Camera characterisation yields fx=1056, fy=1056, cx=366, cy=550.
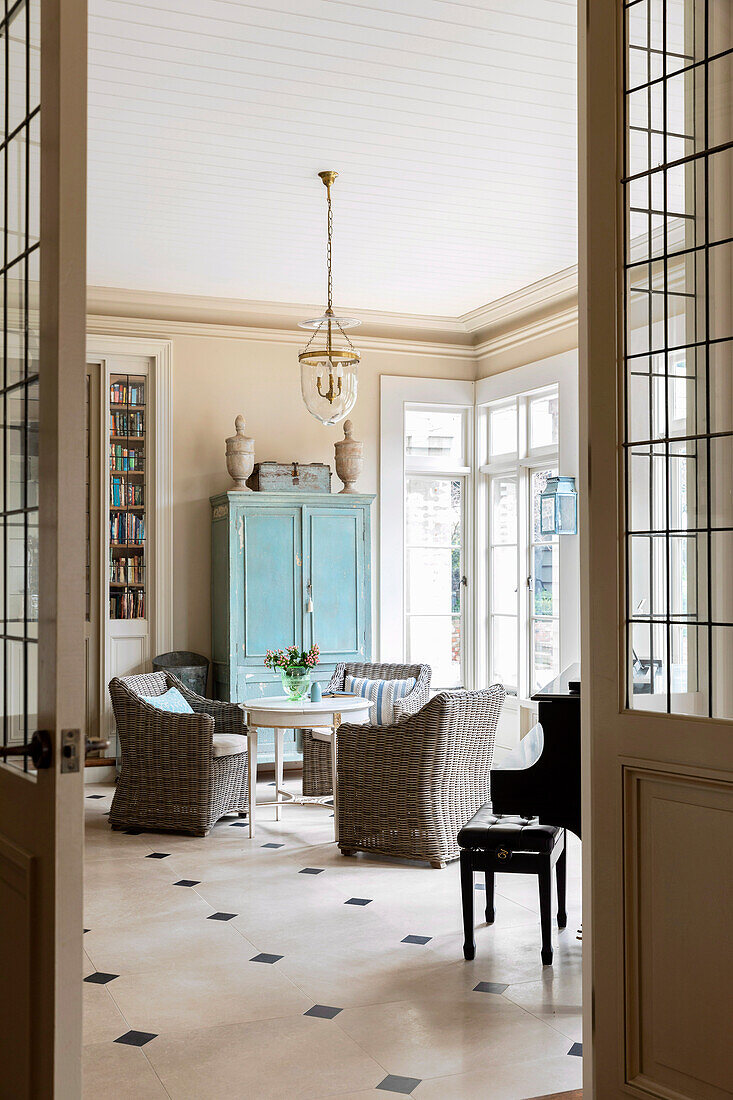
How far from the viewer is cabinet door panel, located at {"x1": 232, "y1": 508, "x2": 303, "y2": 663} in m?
7.34

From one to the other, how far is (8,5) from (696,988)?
8.32 ft

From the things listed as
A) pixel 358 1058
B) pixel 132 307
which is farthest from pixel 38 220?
pixel 132 307

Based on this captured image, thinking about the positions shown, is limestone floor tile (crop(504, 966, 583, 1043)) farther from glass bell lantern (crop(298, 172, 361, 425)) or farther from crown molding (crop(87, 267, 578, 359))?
crown molding (crop(87, 267, 578, 359))

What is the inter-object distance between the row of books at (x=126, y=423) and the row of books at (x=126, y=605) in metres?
1.12

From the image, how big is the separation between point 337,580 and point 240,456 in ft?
3.69

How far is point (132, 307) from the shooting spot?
297 inches

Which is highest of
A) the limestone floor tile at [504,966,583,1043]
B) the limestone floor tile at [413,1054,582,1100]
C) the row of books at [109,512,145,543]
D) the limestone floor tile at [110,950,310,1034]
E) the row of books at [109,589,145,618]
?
the row of books at [109,512,145,543]

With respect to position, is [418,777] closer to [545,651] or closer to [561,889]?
[561,889]

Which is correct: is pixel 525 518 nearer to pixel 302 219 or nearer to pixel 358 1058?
pixel 302 219

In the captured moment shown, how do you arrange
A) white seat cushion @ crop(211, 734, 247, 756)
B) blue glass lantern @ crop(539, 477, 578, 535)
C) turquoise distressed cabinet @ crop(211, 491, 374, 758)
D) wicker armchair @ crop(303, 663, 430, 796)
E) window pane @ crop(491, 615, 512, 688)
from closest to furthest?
white seat cushion @ crop(211, 734, 247, 756)
wicker armchair @ crop(303, 663, 430, 796)
blue glass lantern @ crop(539, 477, 578, 535)
turquoise distressed cabinet @ crop(211, 491, 374, 758)
window pane @ crop(491, 615, 512, 688)

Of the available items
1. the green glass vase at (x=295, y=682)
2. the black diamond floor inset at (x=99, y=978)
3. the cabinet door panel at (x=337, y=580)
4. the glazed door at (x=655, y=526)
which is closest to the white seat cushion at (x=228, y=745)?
the green glass vase at (x=295, y=682)

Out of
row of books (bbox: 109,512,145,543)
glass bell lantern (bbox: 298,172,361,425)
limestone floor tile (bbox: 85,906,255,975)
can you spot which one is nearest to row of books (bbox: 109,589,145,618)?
row of books (bbox: 109,512,145,543)

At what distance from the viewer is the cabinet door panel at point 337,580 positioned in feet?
24.8

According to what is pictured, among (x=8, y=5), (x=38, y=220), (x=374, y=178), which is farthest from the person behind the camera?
(x=374, y=178)
